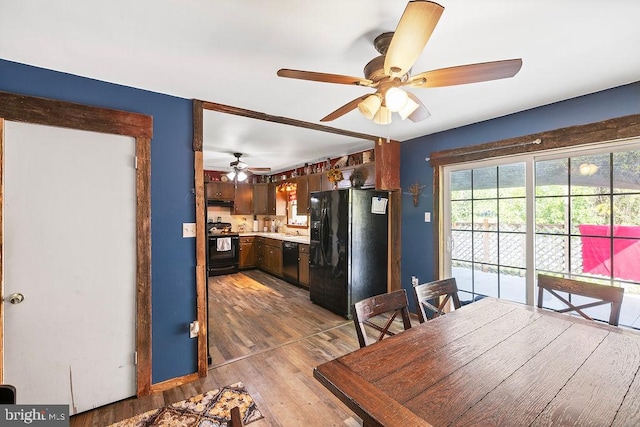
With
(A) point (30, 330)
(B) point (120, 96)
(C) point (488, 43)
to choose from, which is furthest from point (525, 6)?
(A) point (30, 330)

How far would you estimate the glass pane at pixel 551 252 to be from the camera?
2533 mm

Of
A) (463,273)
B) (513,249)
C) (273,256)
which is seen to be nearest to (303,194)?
(273,256)

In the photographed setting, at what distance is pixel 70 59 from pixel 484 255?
3959 mm

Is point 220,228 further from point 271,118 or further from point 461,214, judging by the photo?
point 461,214

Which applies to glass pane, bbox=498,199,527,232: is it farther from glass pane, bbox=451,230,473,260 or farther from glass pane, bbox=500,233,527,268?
glass pane, bbox=451,230,473,260

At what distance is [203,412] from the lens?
194 centimetres

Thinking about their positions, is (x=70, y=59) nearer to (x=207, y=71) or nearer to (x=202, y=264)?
(x=207, y=71)

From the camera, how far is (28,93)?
Answer: 181 cm

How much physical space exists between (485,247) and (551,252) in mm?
577

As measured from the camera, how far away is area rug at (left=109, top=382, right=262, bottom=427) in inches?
72.5

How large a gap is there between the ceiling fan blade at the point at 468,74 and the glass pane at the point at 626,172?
176cm

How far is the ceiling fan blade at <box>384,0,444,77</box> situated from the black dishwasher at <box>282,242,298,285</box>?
410cm

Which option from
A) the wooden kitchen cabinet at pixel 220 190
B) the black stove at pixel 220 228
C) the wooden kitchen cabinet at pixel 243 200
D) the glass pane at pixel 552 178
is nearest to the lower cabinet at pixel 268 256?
the black stove at pixel 220 228

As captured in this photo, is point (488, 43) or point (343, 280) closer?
point (488, 43)
